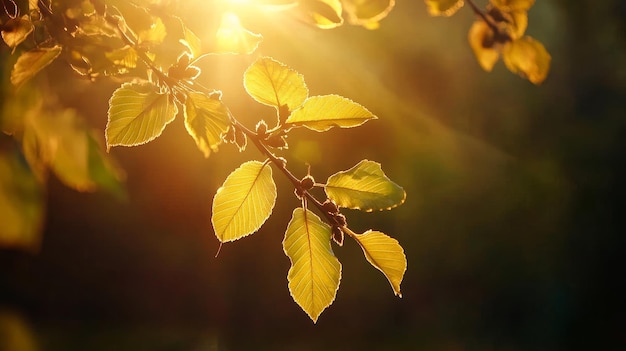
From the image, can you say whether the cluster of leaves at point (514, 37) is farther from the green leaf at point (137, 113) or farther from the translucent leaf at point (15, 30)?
the translucent leaf at point (15, 30)

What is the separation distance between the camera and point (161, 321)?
8.41 m

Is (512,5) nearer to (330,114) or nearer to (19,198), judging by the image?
(330,114)

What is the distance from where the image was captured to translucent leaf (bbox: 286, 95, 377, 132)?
58 cm

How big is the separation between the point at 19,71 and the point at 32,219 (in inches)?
14.2

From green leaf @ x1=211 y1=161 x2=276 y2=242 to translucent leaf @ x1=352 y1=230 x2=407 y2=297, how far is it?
100 mm

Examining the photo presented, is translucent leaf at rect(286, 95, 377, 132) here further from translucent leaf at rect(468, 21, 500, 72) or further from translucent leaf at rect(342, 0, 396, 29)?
translucent leaf at rect(468, 21, 500, 72)

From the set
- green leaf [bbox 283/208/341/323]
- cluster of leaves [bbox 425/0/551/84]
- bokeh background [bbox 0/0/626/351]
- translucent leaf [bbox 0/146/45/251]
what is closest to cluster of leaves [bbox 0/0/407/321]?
green leaf [bbox 283/208/341/323]

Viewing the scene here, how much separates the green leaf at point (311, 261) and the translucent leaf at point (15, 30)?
1.23 feet

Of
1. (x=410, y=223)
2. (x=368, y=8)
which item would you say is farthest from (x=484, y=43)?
(x=410, y=223)

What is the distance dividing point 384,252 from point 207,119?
0.22 meters

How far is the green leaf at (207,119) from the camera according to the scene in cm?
57

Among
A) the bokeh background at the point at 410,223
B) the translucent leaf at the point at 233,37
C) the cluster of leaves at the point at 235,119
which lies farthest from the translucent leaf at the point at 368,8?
the bokeh background at the point at 410,223

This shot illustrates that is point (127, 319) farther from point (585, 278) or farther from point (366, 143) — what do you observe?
point (585, 278)

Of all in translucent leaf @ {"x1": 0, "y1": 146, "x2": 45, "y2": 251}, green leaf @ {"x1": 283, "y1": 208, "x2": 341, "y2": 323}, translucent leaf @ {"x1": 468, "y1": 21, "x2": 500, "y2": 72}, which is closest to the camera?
green leaf @ {"x1": 283, "y1": 208, "x2": 341, "y2": 323}
